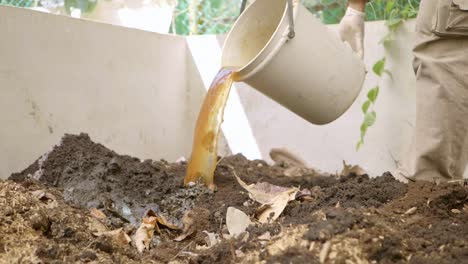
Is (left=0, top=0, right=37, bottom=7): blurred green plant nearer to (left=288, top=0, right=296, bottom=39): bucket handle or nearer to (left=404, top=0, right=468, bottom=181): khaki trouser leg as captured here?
(left=288, top=0, right=296, bottom=39): bucket handle

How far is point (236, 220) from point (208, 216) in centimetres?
21

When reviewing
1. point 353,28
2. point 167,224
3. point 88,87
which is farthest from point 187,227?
point 88,87

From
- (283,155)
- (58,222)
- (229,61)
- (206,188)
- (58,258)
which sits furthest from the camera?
(283,155)

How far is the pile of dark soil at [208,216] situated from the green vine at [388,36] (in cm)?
79

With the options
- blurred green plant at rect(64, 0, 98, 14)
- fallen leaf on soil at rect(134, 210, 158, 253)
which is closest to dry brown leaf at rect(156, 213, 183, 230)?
fallen leaf on soil at rect(134, 210, 158, 253)

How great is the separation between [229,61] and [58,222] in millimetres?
1308

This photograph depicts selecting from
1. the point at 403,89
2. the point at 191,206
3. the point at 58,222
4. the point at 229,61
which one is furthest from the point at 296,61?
the point at 403,89

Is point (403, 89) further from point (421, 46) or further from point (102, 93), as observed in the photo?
point (102, 93)

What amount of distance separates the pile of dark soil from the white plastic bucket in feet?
1.28

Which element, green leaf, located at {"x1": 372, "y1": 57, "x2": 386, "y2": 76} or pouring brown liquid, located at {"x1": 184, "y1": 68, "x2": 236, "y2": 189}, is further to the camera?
green leaf, located at {"x1": 372, "y1": 57, "x2": 386, "y2": 76}

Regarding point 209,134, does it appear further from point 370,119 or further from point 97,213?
point 370,119

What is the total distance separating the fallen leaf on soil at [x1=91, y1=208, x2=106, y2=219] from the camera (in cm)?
239

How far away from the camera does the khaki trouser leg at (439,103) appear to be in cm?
265

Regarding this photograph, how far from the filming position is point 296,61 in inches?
102
